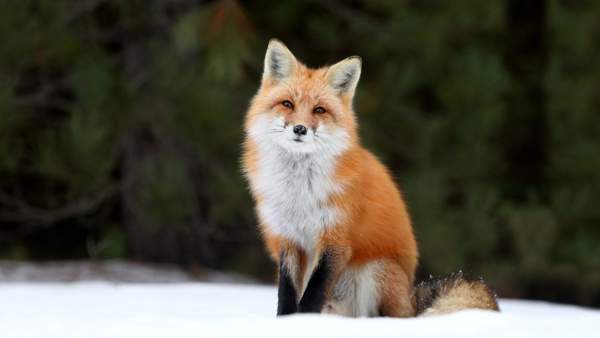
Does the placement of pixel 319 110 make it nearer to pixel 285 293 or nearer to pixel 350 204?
pixel 350 204

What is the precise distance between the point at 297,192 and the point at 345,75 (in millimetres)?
656

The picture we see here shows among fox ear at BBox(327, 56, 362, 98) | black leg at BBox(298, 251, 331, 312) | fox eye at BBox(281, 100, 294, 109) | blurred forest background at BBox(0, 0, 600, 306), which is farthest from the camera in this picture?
blurred forest background at BBox(0, 0, 600, 306)

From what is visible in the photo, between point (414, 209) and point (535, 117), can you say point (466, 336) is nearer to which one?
point (414, 209)

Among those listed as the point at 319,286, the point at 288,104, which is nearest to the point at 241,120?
the point at 288,104

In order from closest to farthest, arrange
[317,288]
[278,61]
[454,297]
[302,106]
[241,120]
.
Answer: [317,288], [302,106], [454,297], [278,61], [241,120]

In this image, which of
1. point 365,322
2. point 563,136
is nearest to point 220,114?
point 563,136

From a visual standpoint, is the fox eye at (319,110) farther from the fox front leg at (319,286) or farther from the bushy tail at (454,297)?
the bushy tail at (454,297)

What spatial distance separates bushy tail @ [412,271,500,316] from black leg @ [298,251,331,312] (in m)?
0.61

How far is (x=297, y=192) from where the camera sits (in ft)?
13.0

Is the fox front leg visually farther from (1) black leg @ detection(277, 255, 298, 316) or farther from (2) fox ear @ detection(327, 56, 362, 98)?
(2) fox ear @ detection(327, 56, 362, 98)

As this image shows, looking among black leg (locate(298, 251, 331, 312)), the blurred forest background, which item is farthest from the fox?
the blurred forest background

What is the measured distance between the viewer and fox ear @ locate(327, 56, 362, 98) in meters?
4.12

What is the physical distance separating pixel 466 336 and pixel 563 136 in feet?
19.3

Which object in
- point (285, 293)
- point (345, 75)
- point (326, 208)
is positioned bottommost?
point (285, 293)
